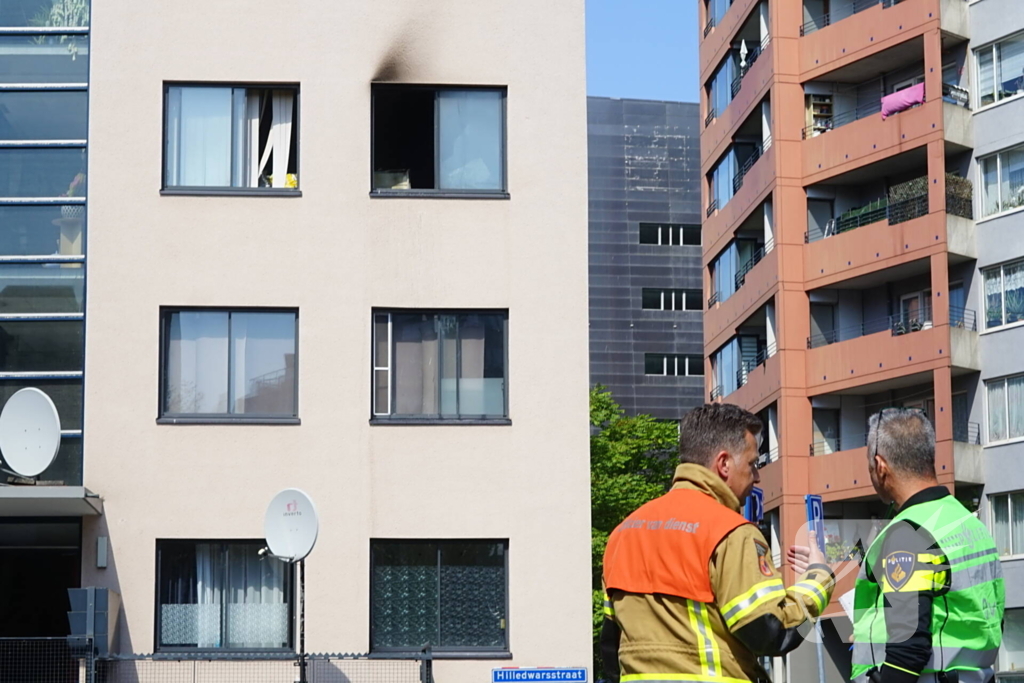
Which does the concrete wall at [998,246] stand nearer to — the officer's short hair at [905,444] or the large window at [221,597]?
the large window at [221,597]

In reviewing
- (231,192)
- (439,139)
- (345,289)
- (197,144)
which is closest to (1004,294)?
(439,139)

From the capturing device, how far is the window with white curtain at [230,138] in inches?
886

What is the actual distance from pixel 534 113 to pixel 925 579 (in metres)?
16.7

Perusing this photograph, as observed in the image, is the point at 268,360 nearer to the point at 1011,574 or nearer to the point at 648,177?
the point at 1011,574

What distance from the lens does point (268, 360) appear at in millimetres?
21953

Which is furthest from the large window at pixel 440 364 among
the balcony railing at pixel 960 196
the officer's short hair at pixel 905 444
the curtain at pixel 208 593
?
the balcony railing at pixel 960 196

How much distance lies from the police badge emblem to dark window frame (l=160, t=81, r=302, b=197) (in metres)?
16.6

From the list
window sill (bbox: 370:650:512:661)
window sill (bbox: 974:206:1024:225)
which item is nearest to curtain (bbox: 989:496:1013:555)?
window sill (bbox: 974:206:1024:225)

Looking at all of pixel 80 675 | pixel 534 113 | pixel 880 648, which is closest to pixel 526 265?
pixel 534 113

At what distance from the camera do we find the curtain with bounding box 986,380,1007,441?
43.2 m

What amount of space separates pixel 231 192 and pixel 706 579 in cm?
1696

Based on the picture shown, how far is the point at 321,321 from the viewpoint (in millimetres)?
21938

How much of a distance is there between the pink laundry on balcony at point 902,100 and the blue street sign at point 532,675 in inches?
1134

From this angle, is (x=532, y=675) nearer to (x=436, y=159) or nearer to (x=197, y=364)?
(x=197, y=364)
